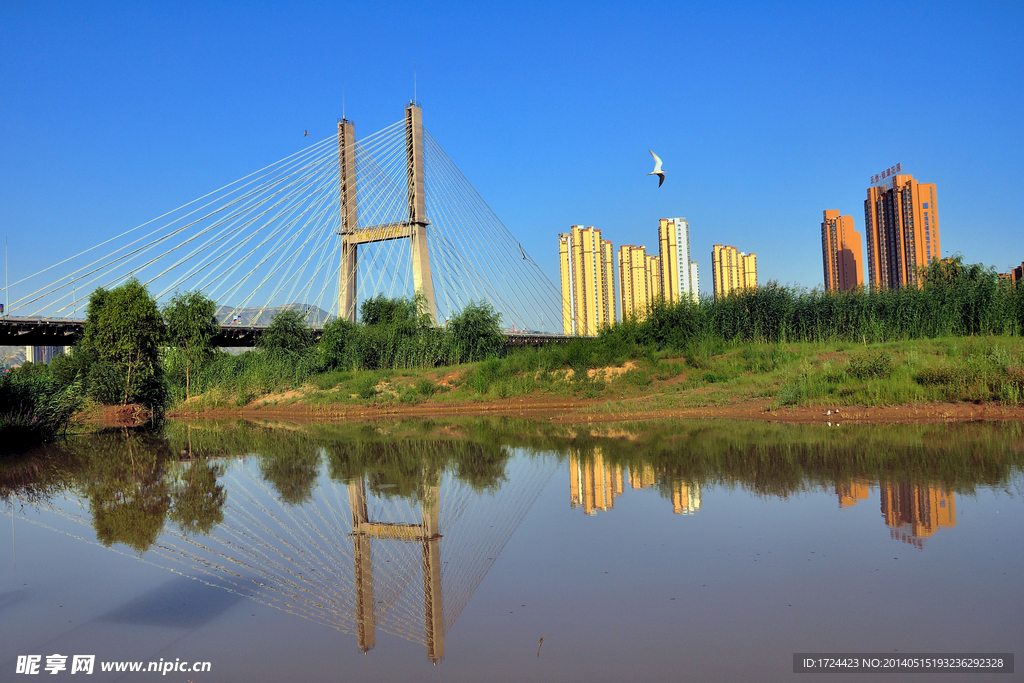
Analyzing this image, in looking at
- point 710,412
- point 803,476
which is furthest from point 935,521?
point 710,412

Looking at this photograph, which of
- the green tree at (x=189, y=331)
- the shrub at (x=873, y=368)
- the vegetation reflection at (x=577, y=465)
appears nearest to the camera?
the vegetation reflection at (x=577, y=465)

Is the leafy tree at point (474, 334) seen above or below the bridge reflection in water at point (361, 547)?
above

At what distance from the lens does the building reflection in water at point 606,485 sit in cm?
607

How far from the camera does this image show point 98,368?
2169 cm

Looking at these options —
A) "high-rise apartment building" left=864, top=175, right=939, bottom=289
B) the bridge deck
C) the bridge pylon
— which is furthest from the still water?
"high-rise apartment building" left=864, top=175, right=939, bottom=289

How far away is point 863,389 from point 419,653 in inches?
487

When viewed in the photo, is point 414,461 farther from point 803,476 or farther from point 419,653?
point 419,653

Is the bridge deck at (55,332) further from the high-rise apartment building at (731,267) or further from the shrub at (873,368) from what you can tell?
the high-rise apartment building at (731,267)

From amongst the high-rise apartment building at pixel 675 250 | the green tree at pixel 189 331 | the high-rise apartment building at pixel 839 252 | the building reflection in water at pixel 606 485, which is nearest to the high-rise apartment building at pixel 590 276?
the high-rise apartment building at pixel 675 250

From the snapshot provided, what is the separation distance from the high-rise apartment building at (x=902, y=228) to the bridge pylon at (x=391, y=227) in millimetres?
51514

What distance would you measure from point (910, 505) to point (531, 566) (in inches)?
130

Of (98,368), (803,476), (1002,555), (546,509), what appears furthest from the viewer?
(98,368)

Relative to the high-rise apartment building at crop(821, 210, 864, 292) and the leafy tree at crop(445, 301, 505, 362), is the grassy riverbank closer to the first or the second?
the leafy tree at crop(445, 301, 505, 362)

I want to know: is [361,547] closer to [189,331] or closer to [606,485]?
[606,485]
